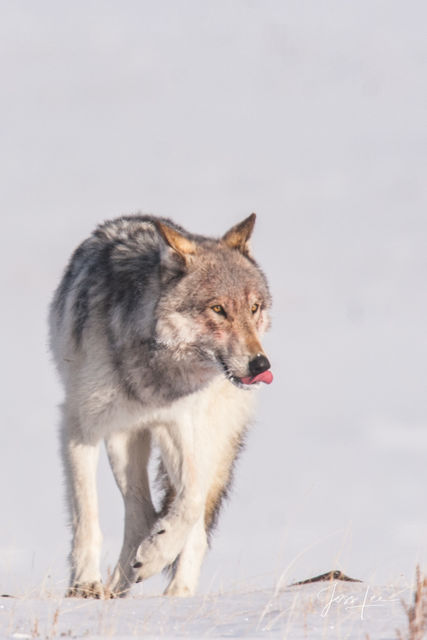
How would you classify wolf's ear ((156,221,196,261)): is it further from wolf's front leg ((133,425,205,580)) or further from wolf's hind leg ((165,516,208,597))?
wolf's hind leg ((165,516,208,597))

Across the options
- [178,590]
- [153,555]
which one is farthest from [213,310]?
[178,590]

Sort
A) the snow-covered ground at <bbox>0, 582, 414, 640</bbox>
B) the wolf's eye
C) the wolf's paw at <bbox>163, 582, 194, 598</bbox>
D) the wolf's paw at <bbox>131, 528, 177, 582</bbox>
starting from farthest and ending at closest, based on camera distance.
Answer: the wolf's paw at <bbox>163, 582, 194, 598</bbox>
the wolf's paw at <bbox>131, 528, 177, 582</bbox>
the wolf's eye
the snow-covered ground at <bbox>0, 582, 414, 640</bbox>

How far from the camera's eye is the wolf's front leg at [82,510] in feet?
23.6

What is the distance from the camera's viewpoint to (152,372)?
714 centimetres

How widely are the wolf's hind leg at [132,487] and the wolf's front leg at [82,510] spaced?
35 cm

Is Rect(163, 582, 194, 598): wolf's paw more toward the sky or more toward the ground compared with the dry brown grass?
more toward the ground

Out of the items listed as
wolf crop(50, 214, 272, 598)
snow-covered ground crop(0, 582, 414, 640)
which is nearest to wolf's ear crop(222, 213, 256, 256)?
wolf crop(50, 214, 272, 598)

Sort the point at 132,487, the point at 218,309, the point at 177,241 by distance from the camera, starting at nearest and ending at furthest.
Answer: the point at 218,309, the point at 177,241, the point at 132,487

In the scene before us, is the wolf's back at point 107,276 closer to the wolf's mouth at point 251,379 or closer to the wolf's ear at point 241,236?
the wolf's ear at point 241,236

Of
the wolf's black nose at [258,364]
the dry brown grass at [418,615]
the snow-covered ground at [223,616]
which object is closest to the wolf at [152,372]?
the wolf's black nose at [258,364]

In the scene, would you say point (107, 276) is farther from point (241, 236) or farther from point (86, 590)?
Answer: point (86, 590)

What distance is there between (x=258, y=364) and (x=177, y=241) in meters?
1.14

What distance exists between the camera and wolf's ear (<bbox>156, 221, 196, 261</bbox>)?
22.6 ft

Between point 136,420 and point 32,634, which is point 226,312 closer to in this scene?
point 136,420
